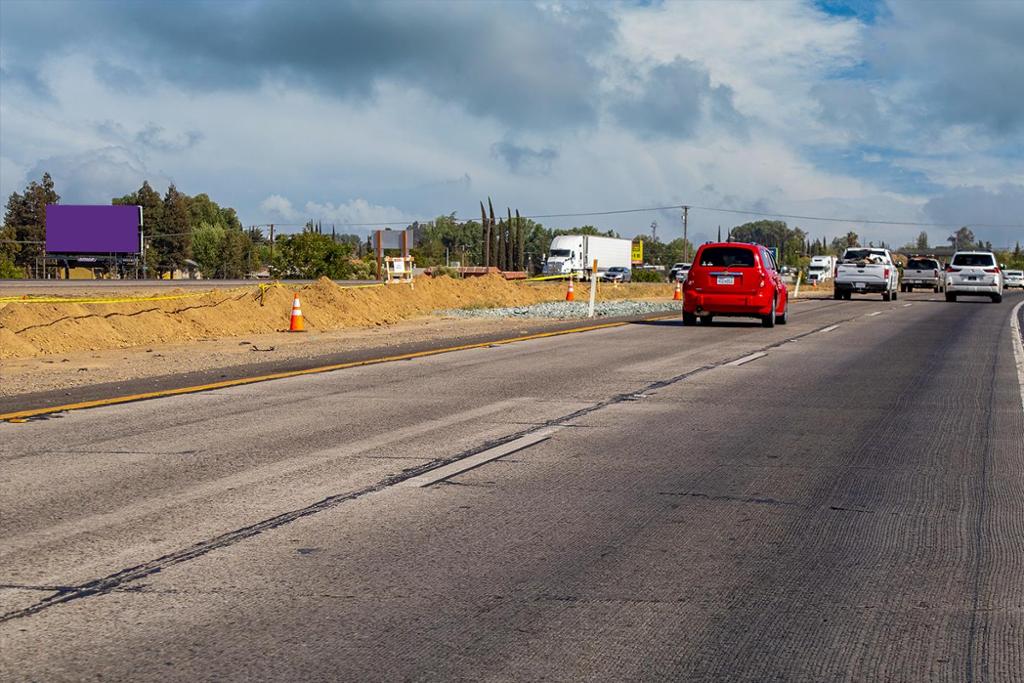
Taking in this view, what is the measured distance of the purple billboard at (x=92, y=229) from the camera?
80625 millimetres

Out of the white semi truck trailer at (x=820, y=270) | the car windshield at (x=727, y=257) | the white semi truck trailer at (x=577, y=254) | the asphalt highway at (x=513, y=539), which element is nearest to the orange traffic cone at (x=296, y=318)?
the car windshield at (x=727, y=257)

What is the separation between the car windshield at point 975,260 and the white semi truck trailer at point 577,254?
32.3 meters

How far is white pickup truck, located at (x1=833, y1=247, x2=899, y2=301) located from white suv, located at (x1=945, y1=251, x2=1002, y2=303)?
225 cm

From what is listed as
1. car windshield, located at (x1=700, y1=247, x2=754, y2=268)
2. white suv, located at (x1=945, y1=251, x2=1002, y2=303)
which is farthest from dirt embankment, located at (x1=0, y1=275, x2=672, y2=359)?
white suv, located at (x1=945, y1=251, x2=1002, y2=303)

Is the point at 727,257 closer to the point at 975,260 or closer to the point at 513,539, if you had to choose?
the point at 513,539

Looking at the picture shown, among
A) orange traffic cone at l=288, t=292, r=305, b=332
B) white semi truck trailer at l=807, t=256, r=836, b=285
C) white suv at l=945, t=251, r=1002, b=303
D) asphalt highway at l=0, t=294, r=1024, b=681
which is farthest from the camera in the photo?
white semi truck trailer at l=807, t=256, r=836, b=285

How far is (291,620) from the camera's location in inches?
192

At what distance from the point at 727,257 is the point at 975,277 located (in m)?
25.7

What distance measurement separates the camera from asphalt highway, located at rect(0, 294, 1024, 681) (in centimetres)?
454

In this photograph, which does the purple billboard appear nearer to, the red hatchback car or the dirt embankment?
the dirt embankment

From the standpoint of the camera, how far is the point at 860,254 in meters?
52.6

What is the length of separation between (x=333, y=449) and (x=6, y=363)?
1098 cm

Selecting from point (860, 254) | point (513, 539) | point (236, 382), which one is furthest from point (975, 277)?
point (513, 539)

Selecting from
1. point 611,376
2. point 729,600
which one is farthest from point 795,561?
point 611,376
